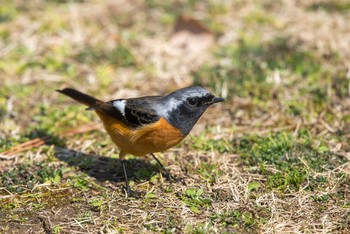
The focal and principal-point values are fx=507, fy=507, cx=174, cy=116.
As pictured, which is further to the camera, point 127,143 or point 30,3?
point 30,3

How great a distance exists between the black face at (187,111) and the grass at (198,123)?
0.64m

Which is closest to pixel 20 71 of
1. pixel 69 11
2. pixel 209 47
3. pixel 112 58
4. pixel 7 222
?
pixel 112 58

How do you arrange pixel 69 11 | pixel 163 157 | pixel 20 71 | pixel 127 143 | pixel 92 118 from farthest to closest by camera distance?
pixel 69 11 < pixel 20 71 < pixel 92 118 < pixel 163 157 < pixel 127 143

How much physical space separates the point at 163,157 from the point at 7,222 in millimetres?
2088

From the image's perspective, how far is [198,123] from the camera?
7.05 m

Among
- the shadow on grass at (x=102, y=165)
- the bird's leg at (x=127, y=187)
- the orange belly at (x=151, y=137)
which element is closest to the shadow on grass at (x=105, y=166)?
the shadow on grass at (x=102, y=165)

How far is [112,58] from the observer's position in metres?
8.63

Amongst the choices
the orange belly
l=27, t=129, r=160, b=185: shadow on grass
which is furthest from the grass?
the orange belly

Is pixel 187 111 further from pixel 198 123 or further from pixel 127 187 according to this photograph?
pixel 198 123

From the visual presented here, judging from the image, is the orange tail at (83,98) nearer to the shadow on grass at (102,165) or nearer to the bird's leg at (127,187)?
the shadow on grass at (102,165)

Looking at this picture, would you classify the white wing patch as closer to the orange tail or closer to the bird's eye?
the orange tail

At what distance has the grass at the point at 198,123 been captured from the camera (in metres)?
5.02

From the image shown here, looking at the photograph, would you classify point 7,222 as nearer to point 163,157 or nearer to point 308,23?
point 163,157

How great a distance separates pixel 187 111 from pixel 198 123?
1.51m
